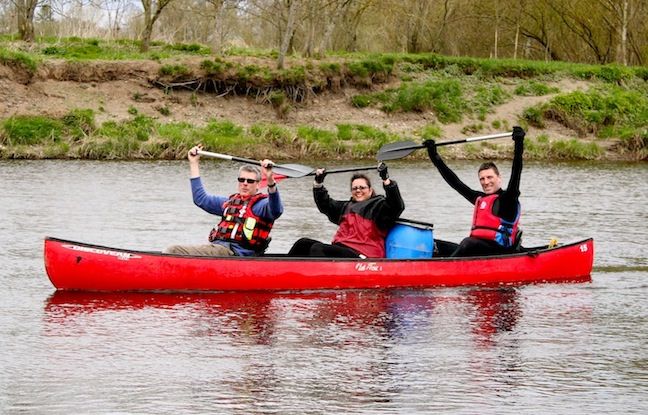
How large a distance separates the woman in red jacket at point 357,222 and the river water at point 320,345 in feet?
1.43

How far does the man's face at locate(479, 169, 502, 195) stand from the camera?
11.6m

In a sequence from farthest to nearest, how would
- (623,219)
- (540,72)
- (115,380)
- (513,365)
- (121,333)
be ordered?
1. (540,72)
2. (623,219)
3. (121,333)
4. (513,365)
5. (115,380)

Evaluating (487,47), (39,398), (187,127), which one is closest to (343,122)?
(187,127)

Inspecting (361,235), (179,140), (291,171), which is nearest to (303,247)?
(361,235)

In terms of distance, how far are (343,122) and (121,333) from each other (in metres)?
22.5

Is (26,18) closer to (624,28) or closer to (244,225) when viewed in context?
(624,28)

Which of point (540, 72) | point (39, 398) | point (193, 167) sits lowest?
point (39, 398)

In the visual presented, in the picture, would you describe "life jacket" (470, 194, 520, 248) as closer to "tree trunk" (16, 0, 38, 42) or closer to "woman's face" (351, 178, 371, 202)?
"woman's face" (351, 178, 371, 202)

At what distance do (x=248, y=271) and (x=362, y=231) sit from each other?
4.01 ft

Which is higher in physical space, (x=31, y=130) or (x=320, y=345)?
(x=31, y=130)

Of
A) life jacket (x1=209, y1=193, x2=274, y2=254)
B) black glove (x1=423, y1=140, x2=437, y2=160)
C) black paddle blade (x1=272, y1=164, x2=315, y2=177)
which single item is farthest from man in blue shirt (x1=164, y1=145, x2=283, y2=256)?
black glove (x1=423, y1=140, x2=437, y2=160)

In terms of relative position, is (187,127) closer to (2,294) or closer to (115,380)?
(2,294)

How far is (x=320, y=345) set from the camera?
29.7 feet

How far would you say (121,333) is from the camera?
9.36m
